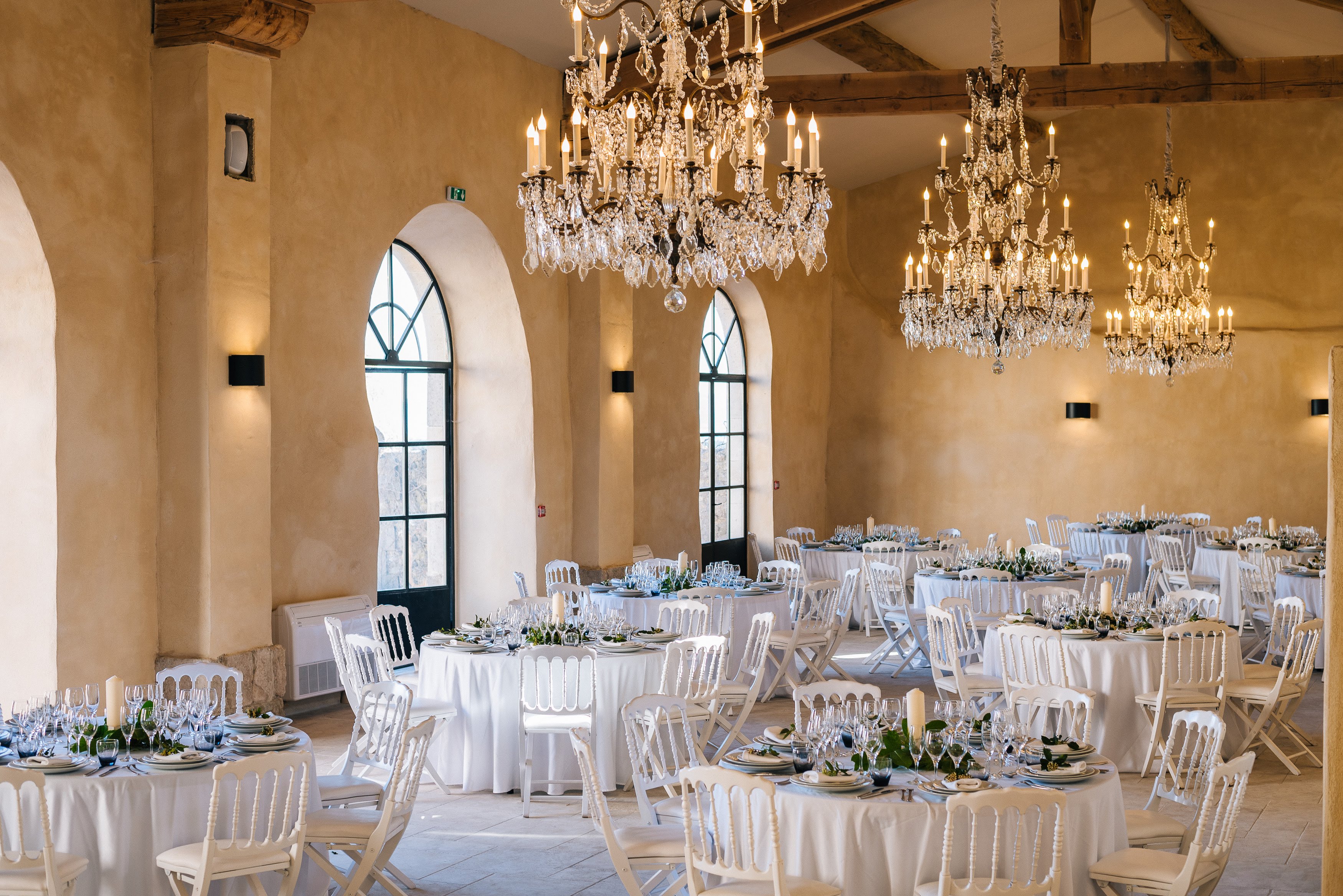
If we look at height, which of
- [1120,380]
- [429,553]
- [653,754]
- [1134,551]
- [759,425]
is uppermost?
[1120,380]

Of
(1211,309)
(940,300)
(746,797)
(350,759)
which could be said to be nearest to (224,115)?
(350,759)

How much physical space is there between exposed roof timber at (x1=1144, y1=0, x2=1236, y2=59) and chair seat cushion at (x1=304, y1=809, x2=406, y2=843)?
10.3 m

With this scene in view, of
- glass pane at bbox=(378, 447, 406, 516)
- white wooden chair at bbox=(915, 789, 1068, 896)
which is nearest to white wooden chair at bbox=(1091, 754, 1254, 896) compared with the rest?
white wooden chair at bbox=(915, 789, 1068, 896)

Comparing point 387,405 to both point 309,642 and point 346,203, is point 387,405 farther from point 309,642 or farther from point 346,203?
point 309,642

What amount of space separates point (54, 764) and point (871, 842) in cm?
274

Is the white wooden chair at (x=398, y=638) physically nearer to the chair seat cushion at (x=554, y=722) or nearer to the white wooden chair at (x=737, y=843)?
the chair seat cushion at (x=554, y=722)

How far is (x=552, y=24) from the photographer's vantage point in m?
9.38

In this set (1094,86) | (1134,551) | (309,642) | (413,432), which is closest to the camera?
(309,642)

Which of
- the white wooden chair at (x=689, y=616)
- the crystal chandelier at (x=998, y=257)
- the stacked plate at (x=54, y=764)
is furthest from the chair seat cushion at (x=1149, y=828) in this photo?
the stacked plate at (x=54, y=764)

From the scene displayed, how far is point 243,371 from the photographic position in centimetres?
715

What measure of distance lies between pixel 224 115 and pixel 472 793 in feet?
13.2

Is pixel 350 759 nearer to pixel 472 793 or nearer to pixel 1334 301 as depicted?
pixel 472 793

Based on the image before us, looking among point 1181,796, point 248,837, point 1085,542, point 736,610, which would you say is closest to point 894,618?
point 736,610

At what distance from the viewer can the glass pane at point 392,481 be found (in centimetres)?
962
